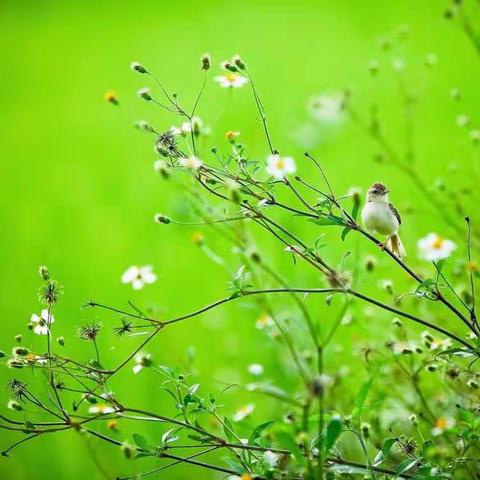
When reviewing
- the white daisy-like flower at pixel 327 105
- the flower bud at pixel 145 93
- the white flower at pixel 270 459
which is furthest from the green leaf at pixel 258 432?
the white daisy-like flower at pixel 327 105

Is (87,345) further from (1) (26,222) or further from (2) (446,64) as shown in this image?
(2) (446,64)

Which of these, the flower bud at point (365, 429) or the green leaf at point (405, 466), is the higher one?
the flower bud at point (365, 429)

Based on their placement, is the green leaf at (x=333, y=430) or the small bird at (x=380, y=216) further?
the small bird at (x=380, y=216)

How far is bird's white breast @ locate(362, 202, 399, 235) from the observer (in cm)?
116

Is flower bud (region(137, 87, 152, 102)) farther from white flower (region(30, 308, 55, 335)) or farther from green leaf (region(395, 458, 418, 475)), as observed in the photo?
green leaf (region(395, 458, 418, 475))

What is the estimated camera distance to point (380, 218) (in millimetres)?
1159

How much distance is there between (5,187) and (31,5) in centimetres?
233

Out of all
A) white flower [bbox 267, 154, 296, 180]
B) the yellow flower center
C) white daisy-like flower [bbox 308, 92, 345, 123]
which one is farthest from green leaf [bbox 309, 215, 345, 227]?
white daisy-like flower [bbox 308, 92, 345, 123]

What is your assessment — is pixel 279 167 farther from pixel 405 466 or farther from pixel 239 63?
pixel 405 466

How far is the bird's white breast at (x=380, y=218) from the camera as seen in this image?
1160 mm

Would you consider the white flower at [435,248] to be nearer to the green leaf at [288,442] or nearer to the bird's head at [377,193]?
the bird's head at [377,193]

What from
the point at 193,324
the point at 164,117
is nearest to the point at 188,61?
the point at 164,117

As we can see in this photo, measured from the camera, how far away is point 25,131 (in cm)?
396

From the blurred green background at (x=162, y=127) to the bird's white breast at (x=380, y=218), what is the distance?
0.55 meters
